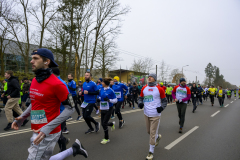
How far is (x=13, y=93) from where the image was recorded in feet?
21.0

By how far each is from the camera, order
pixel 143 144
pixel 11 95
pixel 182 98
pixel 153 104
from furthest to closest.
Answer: pixel 182 98 < pixel 11 95 < pixel 143 144 < pixel 153 104

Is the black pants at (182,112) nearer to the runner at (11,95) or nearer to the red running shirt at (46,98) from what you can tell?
the red running shirt at (46,98)

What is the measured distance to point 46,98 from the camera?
2.07m

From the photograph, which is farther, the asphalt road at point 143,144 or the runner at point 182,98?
the runner at point 182,98

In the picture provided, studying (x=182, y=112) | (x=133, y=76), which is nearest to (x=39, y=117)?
(x=182, y=112)

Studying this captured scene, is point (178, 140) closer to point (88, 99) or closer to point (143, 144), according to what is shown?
point (143, 144)

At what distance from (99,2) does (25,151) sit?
2198 centimetres

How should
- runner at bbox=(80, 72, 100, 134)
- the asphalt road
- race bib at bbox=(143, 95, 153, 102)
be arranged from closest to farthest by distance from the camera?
the asphalt road, race bib at bbox=(143, 95, 153, 102), runner at bbox=(80, 72, 100, 134)

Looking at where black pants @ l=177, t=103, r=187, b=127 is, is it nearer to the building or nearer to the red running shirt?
the red running shirt

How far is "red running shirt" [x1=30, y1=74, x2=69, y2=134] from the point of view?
2.06m

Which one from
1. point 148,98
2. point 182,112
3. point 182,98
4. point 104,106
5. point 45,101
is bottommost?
point 182,112

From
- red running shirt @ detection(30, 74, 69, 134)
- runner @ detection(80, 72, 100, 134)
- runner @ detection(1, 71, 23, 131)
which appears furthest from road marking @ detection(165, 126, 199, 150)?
runner @ detection(1, 71, 23, 131)

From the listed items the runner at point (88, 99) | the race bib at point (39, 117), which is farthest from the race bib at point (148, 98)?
the race bib at point (39, 117)

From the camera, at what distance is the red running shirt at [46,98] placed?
206 cm
